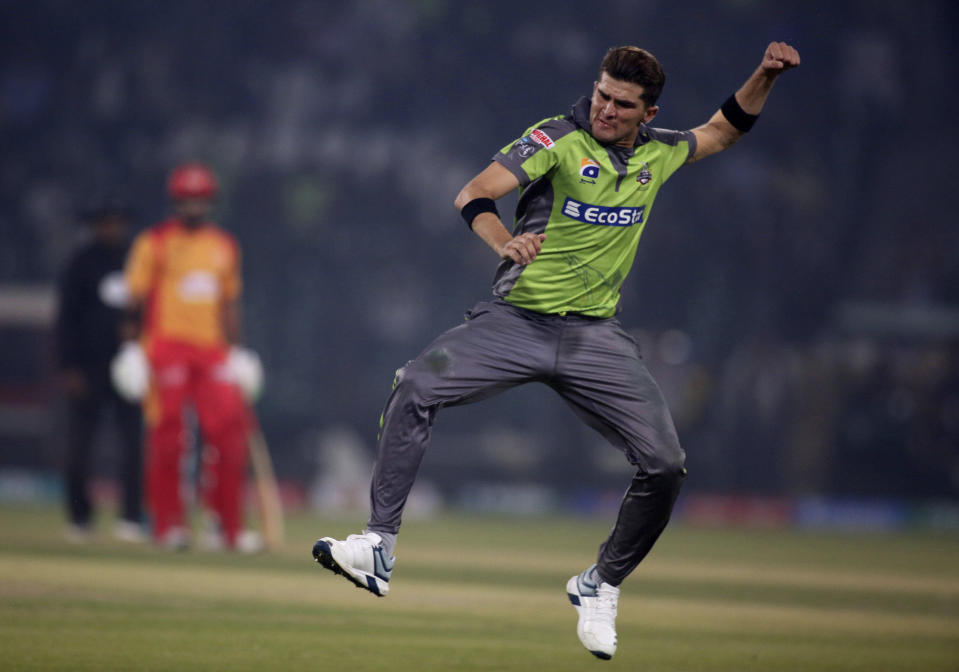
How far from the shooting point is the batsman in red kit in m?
11.6

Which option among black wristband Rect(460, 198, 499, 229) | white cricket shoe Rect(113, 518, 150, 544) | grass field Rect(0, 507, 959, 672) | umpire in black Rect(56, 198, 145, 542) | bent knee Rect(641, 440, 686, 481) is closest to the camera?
black wristband Rect(460, 198, 499, 229)

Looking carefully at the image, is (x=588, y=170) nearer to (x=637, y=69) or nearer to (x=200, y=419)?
(x=637, y=69)

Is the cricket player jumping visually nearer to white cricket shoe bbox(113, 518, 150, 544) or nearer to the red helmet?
the red helmet

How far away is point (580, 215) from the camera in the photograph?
22.2 feet

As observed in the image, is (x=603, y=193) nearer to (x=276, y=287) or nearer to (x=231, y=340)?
(x=231, y=340)

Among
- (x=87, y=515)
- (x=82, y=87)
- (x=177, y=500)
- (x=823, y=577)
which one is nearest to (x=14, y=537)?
(x=87, y=515)

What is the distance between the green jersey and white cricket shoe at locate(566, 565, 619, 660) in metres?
1.25

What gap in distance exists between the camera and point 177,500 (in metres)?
11.8

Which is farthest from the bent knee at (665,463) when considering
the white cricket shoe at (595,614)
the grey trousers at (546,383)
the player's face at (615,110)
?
the player's face at (615,110)

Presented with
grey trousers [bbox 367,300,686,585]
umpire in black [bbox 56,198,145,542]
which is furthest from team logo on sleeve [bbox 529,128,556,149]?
umpire in black [bbox 56,198,145,542]

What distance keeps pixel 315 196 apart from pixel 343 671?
52.7 feet

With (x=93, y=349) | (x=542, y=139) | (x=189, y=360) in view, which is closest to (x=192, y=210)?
(x=189, y=360)

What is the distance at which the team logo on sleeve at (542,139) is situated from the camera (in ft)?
21.7

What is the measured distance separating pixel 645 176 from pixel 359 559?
6.87 ft
